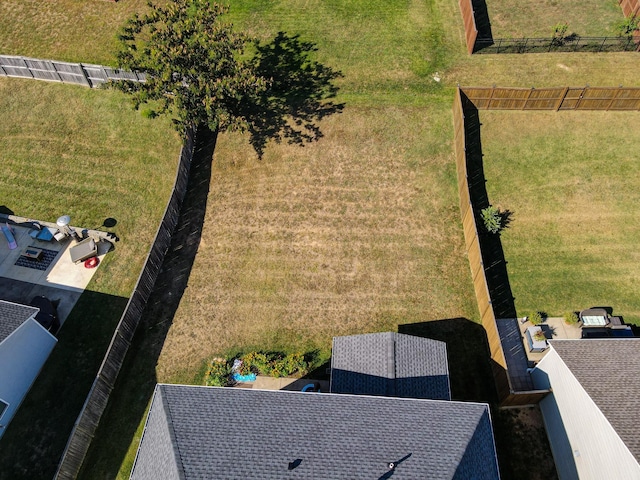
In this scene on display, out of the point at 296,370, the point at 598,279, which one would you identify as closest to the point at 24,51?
the point at 296,370

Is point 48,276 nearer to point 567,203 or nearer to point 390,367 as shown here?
point 390,367

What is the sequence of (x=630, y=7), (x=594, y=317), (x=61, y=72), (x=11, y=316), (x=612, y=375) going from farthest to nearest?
(x=630, y=7) < (x=61, y=72) < (x=594, y=317) < (x=11, y=316) < (x=612, y=375)

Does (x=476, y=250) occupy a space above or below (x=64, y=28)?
below

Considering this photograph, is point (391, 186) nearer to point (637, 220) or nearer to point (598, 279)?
point (598, 279)

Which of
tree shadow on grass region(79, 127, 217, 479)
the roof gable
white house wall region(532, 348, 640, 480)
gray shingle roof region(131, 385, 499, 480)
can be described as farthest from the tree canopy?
white house wall region(532, 348, 640, 480)

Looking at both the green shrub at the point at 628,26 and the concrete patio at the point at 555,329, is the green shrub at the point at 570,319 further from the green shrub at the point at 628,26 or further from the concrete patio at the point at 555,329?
the green shrub at the point at 628,26

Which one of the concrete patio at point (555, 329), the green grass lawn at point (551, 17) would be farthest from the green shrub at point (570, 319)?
the green grass lawn at point (551, 17)

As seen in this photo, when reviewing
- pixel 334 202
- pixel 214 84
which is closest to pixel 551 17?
pixel 334 202
